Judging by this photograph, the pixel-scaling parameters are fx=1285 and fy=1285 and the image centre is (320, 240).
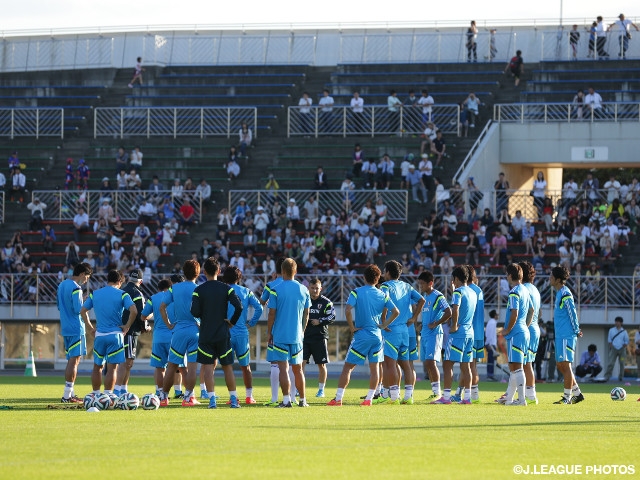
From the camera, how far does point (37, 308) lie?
38.9 metres

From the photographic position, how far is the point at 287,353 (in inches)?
743

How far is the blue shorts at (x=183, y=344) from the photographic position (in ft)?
62.6

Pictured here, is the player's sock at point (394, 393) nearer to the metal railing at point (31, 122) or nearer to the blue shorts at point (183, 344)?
the blue shorts at point (183, 344)

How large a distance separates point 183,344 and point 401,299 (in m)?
3.66

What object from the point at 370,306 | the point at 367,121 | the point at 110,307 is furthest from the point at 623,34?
the point at 110,307

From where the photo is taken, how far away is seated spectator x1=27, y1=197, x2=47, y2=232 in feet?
139

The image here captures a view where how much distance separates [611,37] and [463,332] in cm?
3029

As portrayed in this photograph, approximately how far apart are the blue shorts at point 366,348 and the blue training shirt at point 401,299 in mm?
810

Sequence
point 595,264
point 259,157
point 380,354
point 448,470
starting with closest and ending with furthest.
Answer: point 448,470 → point 380,354 → point 595,264 → point 259,157

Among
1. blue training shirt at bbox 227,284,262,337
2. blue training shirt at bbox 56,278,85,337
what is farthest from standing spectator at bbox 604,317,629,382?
blue training shirt at bbox 56,278,85,337

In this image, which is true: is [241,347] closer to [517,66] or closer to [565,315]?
[565,315]

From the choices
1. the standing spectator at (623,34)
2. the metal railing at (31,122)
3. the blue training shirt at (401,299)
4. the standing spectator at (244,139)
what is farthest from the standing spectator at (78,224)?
the blue training shirt at (401,299)

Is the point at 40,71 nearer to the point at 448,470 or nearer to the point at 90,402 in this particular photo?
the point at 90,402

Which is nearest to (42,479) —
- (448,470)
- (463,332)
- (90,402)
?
(448,470)
